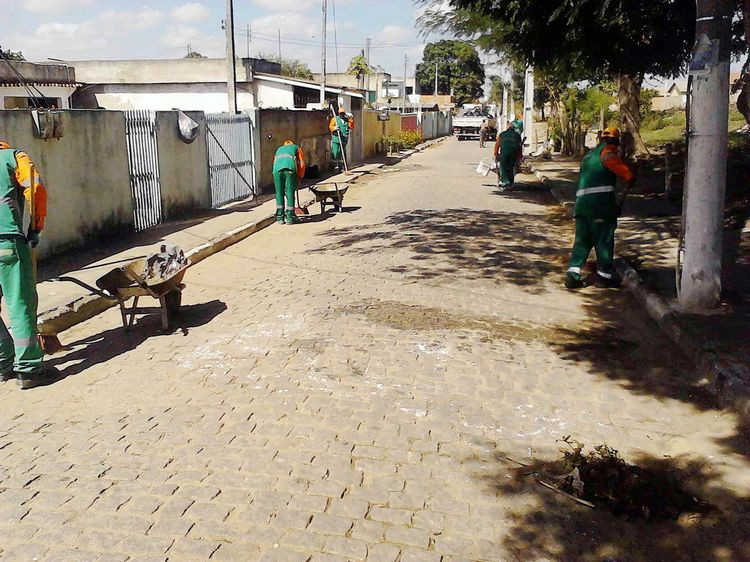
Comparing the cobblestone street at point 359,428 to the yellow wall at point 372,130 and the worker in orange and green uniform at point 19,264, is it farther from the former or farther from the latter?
the yellow wall at point 372,130

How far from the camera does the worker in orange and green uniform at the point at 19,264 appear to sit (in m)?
5.61

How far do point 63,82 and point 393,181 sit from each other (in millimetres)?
17834

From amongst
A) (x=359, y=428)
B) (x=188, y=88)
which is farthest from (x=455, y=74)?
(x=359, y=428)

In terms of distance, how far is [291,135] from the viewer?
20.5 m

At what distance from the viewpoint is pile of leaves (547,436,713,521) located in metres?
3.93

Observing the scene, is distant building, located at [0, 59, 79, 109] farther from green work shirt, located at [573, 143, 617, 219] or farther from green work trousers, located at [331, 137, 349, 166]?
green work shirt, located at [573, 143, 617, 219]

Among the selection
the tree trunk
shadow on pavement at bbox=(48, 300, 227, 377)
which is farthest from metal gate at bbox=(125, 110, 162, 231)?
the tree trunk

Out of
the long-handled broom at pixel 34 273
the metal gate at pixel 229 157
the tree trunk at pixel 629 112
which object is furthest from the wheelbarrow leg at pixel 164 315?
the tree trunk at pixel 629 112

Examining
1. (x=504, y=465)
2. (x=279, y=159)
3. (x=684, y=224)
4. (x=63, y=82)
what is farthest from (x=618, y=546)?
(x=63, y=82)

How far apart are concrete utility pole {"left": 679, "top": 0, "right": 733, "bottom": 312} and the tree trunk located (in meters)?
14.2

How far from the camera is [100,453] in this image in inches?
177

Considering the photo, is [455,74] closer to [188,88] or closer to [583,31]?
[188,88]

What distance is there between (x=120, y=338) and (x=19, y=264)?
153 centimetres

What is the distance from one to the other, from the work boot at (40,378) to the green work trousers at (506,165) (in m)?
14.7
